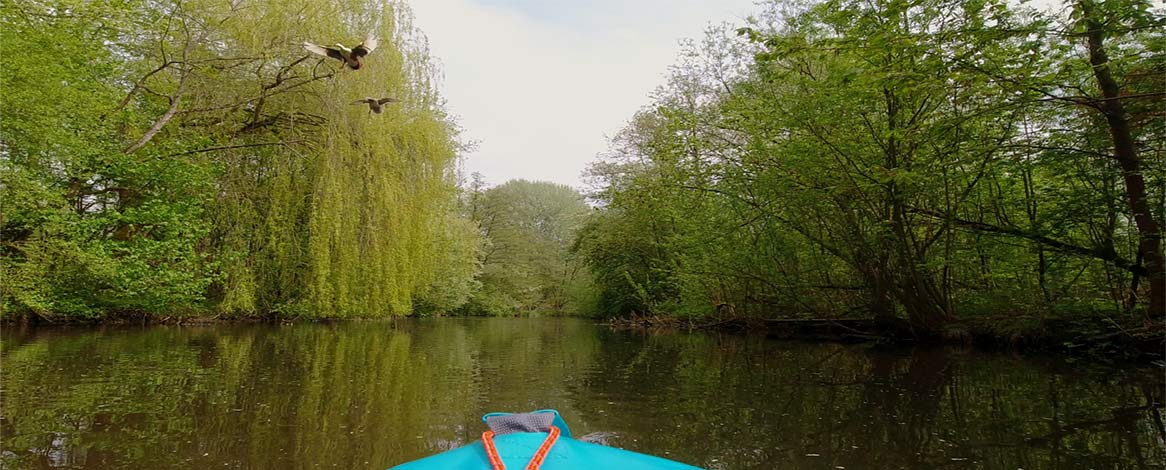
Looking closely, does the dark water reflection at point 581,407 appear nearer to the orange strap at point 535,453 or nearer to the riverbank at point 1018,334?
the riverbank at point 1018,334

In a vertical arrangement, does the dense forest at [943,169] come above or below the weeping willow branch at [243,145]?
below

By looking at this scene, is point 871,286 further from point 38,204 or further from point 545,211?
point 545,211

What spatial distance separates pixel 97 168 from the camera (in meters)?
Result: 11.5

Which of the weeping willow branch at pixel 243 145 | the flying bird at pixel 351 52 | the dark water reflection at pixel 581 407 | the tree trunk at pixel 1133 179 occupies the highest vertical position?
the flying bird at pixel 351 52

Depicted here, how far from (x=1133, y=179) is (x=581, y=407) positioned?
713cm

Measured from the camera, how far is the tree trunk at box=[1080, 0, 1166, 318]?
21.5 ft

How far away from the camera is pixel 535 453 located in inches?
47.1

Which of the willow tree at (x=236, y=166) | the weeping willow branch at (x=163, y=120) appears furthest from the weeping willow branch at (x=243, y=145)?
the weeping willow branch at (x=163, y=120)

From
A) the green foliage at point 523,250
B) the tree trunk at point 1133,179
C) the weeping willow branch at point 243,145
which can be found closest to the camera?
the tree trunk at point 1133,179

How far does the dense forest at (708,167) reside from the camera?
22.8ft

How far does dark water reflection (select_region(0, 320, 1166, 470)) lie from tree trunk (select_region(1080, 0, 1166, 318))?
1.04 m

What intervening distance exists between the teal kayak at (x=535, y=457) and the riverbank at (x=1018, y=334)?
918 centimetres

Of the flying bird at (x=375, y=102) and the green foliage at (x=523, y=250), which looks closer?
the flying bird at (x=375, y=102)

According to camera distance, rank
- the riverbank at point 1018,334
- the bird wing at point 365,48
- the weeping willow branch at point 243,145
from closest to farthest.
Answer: the riverbank at point 1018,334
the bird wing at point 365,48
the weeping willow branch at point 243,145
